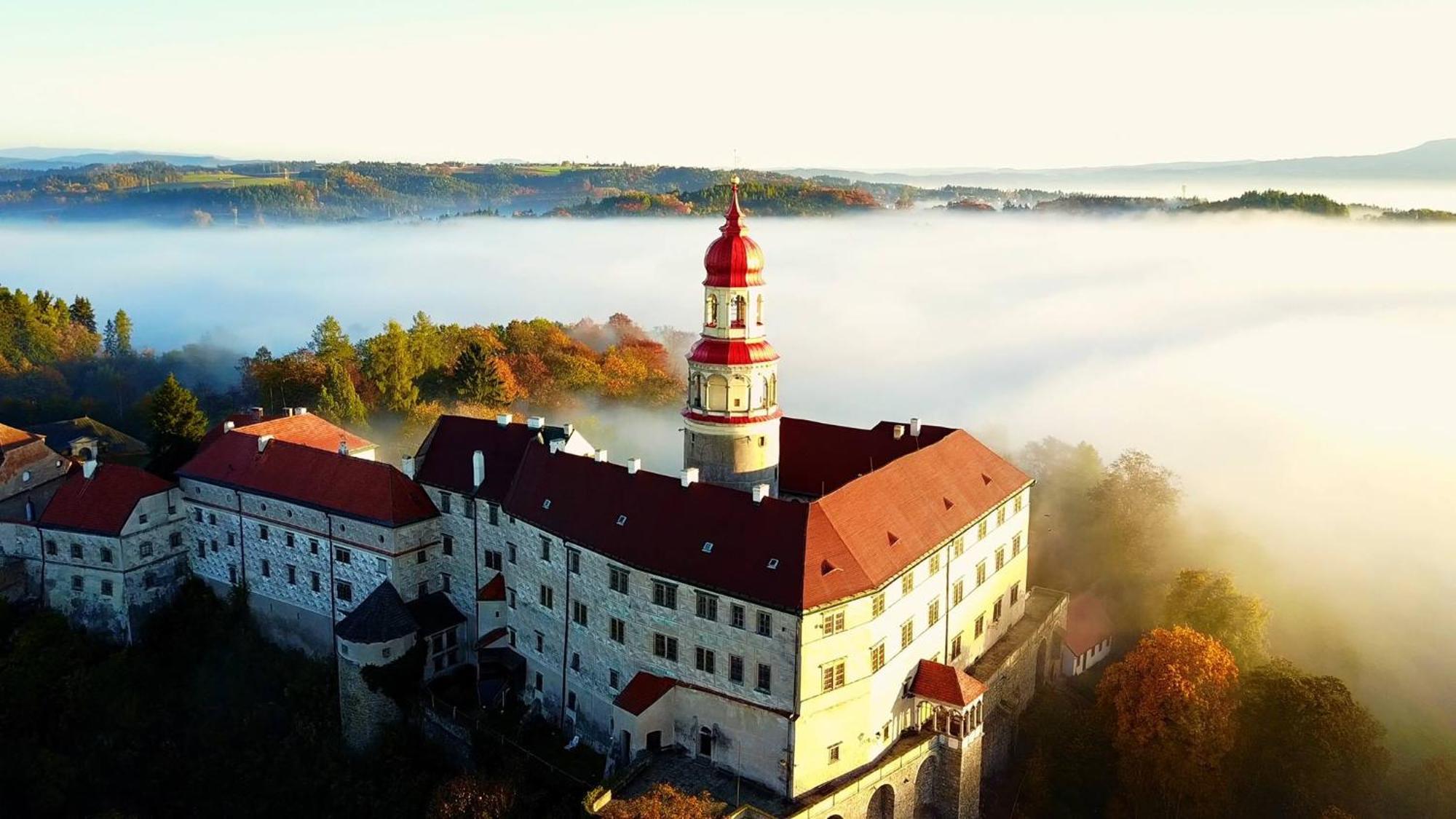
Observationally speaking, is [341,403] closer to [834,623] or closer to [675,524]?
[675,524]

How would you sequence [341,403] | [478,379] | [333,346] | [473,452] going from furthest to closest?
[333,346], [478,379], [341,403], [473,452]

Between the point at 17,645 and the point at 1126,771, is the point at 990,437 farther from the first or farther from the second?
the point at 17,645

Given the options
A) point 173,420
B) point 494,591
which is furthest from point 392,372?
point 494,591

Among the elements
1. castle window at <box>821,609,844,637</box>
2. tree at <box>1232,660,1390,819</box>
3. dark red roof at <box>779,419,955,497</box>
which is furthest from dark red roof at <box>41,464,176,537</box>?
tree at <box>1232,660,1390,819</box>

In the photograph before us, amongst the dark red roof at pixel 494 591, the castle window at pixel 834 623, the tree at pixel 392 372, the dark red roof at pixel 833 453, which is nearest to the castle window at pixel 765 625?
the castle window at pixel 834 623

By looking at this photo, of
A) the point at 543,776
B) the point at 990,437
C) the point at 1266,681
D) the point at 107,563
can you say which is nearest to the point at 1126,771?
the point at 1266,681

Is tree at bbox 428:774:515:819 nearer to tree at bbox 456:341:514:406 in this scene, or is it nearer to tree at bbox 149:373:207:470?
tree at bbox 149:373:207:470

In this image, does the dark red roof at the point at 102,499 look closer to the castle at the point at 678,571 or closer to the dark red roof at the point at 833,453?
the castle at the point at 678,571
